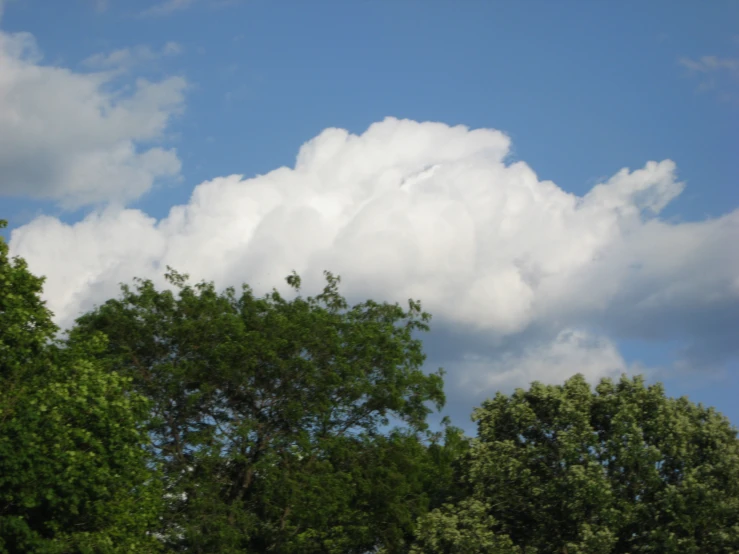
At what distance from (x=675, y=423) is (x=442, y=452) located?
10762 millimetres

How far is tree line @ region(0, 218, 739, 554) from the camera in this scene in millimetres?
40250

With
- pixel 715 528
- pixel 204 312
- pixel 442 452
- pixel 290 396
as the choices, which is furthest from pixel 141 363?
pixel 715 528

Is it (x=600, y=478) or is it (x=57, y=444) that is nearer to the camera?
(x=57, y=444)

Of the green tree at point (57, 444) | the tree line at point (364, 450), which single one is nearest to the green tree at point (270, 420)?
the tree line at point (364, 450)

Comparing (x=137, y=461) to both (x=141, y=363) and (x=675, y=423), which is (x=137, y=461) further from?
(x=675, y=423)

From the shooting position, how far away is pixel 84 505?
30562mm

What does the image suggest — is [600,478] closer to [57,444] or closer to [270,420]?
[270,420]

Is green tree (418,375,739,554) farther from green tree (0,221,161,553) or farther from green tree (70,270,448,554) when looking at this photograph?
green tree (0,221,161,553)

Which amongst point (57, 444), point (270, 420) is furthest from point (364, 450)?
point (57, 444)

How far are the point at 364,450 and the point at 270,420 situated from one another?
4.49m

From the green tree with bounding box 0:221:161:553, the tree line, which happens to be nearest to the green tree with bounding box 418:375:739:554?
the tree line

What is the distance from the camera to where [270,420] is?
4428cm

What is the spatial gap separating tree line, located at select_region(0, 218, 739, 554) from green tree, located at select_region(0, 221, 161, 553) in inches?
91.3

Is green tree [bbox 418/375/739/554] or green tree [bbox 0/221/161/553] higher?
green tree [bbox 418/375/739/554]
